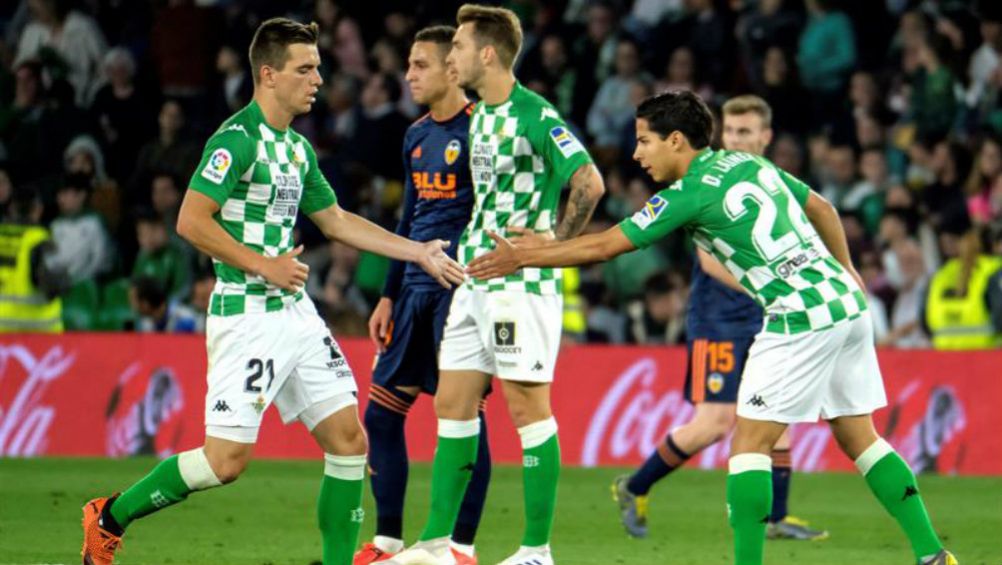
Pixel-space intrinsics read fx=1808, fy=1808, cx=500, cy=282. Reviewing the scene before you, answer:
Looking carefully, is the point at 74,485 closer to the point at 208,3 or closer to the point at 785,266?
the point at 785,266

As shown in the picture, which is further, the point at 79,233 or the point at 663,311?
the point at 79,233

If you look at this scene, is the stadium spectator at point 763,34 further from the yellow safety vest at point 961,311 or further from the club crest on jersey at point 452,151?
the club crest on jersey at point 452,151

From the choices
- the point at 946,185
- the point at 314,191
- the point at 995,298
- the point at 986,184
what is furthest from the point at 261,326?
the point at 986,184

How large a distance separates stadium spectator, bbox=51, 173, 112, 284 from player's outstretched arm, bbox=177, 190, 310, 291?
921 centimetres

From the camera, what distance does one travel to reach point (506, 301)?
27.1 ft

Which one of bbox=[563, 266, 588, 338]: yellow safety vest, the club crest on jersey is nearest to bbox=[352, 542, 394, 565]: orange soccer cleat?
the club crest on jersey

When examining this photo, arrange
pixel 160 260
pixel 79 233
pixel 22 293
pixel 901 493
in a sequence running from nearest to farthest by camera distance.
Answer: pixel 901 493
pixel 22 293
pixel 160 260
pixel 79 233

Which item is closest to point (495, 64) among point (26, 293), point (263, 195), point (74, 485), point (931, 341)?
point (263, 195)

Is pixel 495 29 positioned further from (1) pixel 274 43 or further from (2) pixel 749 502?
(2) pixel 749 502

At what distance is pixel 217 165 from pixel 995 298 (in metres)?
8.24

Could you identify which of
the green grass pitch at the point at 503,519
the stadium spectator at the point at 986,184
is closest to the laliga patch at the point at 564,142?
the green grass pitch at the point at 503,519

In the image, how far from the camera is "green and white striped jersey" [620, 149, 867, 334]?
725 cm

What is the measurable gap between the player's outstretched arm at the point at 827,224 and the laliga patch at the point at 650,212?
1.00 m

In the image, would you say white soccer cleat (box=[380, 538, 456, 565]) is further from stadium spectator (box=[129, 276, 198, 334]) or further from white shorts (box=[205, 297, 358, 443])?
stadium spectator (box=[129, 276, 198, 334])
